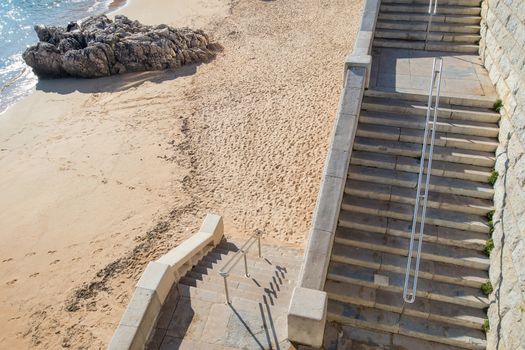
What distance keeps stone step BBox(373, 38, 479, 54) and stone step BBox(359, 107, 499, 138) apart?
2640 mm

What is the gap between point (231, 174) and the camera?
40.6ft

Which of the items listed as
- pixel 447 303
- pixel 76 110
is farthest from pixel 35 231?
pixel 447 303

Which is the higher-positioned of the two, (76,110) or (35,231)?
(76,110)

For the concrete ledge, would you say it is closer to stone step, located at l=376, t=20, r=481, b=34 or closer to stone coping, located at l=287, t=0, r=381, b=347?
stone coping, located at l=287, t=0, r=381, b=347

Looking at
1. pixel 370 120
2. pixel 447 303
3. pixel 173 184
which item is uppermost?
pixel 370 120

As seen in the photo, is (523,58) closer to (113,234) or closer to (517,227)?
(517,227)

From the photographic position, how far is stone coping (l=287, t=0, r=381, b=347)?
18.1 ft

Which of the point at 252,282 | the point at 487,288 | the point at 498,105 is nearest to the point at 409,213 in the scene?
the point at 487,288

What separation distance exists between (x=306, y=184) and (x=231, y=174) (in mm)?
2559

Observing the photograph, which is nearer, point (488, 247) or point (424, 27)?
point (488, 247)

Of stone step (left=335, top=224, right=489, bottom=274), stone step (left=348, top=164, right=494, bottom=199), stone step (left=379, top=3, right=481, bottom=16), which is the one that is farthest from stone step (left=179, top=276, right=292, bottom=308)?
stone step (left=379, top=3, right=481, bottom=16)

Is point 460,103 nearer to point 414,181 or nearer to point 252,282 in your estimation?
point 414,181

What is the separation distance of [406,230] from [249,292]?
3066 millimetres

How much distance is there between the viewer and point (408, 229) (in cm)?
674
